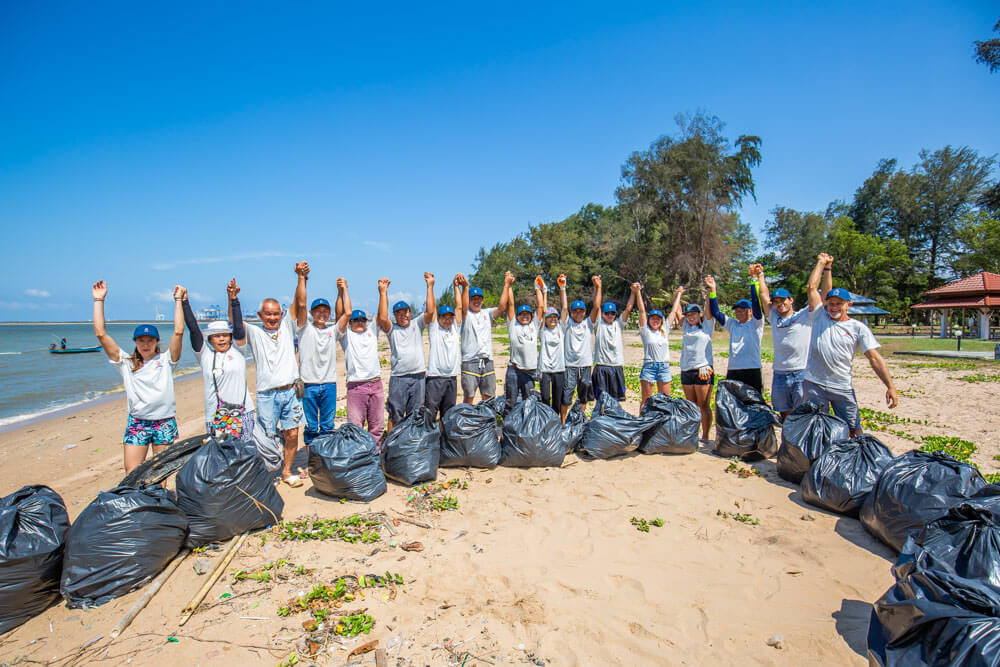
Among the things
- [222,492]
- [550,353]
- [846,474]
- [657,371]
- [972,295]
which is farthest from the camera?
[972,295]

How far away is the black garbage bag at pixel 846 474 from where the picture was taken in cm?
357

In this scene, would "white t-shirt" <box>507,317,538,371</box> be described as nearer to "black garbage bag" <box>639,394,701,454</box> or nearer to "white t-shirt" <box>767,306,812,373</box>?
"black garbage bag" <box>639,394,701,454</box>

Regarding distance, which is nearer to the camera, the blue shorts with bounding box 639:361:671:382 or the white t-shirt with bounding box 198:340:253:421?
the white t-shirt with bounding box 198:340:253:421

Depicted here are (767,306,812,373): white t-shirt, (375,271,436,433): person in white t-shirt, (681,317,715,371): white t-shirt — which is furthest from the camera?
(681,317,715,371): white t-shirt

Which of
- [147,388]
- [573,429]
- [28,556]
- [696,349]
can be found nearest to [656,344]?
[696,349]

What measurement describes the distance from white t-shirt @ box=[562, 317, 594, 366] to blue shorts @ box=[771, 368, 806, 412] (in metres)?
1.99

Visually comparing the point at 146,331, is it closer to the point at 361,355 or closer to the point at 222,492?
the point at 222,492

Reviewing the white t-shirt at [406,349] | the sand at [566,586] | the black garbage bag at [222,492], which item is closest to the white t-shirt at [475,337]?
the white t-shirt at [406,349]

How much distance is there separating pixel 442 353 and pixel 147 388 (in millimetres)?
2574

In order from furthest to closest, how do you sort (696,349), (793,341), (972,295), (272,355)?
(972,295), (696,349), (793,341), (272,355)

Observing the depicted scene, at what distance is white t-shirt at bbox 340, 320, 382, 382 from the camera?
4898mm

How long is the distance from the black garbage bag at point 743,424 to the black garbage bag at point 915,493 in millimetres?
1568

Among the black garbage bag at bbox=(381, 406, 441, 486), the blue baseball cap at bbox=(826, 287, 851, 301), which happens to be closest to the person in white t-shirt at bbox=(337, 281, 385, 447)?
the black garbage bag at bbox=(381, 406, 441, 486)

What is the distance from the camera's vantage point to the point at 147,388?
384cm
